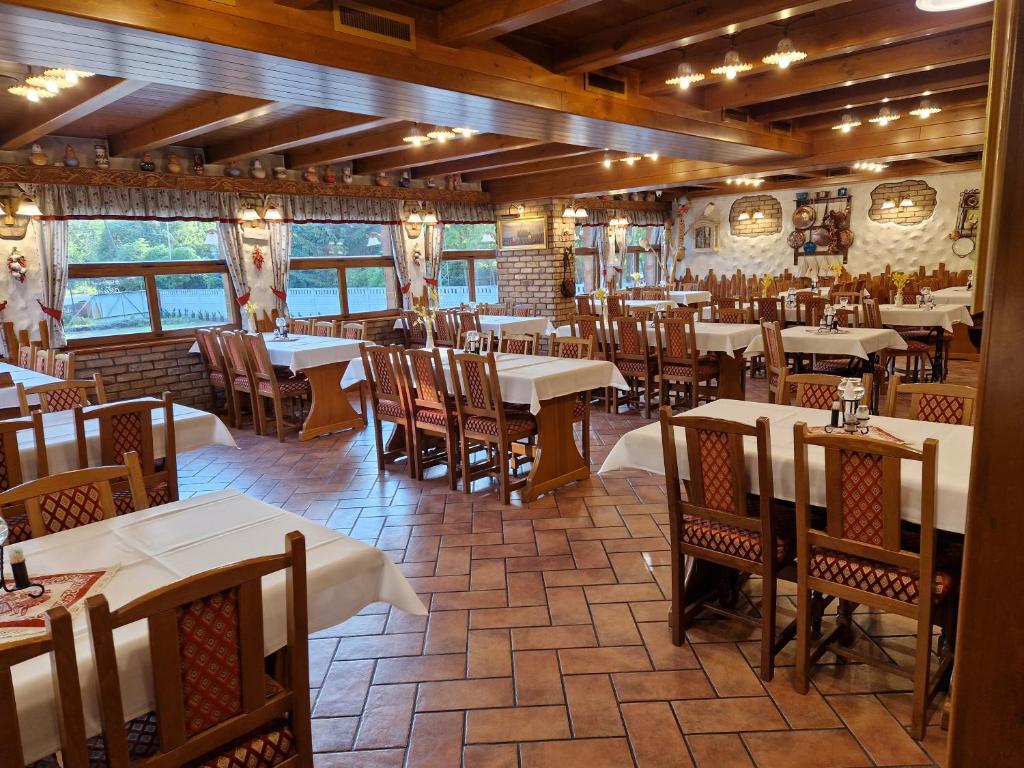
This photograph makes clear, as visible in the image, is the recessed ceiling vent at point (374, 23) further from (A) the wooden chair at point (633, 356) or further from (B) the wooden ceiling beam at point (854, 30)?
(A) the wooden chair at point (633, 356)

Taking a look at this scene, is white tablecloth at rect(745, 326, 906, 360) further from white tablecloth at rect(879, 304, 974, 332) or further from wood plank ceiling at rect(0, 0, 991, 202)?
wood plank ceiling at rect(0, 0, 991, 202)

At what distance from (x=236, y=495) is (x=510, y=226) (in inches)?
330

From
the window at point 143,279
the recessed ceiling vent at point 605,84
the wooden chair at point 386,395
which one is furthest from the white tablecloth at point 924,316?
A: the window at point 143,279

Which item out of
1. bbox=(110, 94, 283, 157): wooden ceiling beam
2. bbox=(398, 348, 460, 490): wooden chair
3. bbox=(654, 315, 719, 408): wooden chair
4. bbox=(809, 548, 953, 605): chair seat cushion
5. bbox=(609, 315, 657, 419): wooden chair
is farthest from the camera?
bbox=(609, 315, 657, 419): wooden chair

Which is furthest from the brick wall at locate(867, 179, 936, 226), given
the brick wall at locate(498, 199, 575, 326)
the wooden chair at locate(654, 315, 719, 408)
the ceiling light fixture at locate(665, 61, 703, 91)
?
the ceiling light fixture at locate(665, 61, 703, 91)

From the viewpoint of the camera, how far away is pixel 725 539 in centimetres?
247

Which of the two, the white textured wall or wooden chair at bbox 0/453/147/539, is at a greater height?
the white textured wall

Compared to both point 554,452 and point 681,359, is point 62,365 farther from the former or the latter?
point 681,359

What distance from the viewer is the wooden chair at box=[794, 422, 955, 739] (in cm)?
198

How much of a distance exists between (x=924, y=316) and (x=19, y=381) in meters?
8.08

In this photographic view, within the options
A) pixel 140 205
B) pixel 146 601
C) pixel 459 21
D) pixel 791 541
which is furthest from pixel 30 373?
pixel 791 541

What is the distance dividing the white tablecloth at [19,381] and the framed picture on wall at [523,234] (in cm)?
636

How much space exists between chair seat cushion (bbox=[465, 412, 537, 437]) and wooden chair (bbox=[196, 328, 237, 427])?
325cm

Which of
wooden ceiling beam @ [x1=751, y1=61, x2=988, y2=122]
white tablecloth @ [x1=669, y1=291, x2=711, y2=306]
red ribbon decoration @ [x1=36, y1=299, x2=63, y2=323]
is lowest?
white tablecloth @ [x1=669, y1=291, x2=711, y2=306]
